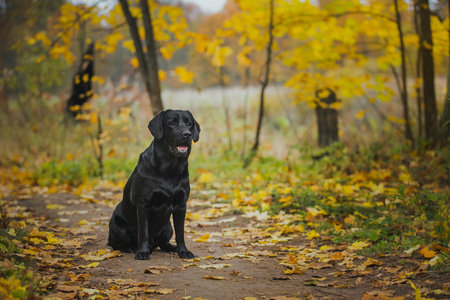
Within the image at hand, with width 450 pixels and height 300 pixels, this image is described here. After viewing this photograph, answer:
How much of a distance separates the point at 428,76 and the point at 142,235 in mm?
6808

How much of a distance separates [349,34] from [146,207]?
18.8 ft

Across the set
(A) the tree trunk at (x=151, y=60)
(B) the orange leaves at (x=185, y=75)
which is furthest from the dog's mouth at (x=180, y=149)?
(A) the tree trunk at (x=151, y=60)

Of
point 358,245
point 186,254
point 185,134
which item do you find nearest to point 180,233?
point 186,254

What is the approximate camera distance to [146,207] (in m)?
4.00

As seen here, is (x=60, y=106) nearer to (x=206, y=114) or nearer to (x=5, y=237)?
(x=206, y=114)

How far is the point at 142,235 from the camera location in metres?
4.04

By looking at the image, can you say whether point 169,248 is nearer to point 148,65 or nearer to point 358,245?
point 358,245

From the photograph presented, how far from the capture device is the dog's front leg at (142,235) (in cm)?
401

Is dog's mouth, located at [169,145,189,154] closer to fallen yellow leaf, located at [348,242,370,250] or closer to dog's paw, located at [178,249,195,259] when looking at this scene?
dog's paw, located at [178,249,195,259]

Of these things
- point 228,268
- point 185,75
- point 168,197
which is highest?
point 185,75

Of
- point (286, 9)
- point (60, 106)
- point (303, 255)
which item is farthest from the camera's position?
point (60, 106)

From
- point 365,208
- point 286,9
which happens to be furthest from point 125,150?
point 365,208

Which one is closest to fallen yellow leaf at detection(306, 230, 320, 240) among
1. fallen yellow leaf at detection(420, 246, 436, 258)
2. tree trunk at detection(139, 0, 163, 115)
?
fallen yellow leaf at detection(420, 246, 436, 258)

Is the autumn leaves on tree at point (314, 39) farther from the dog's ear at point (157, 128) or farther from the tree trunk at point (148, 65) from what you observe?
the dog's ear at point (157, 128)
